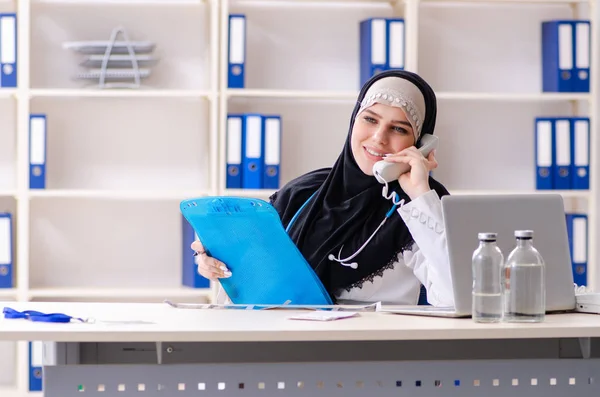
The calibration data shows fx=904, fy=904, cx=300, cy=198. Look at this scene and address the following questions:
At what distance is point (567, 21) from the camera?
387 cm

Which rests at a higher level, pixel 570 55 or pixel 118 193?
pixel 570 55

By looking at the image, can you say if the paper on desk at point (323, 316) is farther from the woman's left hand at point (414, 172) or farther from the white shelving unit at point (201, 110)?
the white shelving unit at point (201, 110)

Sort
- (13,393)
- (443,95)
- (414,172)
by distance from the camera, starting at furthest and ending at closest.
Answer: (443,95) < (13,393) < (414,172)

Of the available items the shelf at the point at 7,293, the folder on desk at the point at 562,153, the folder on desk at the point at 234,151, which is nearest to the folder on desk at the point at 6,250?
the shelf at the point at 7,293

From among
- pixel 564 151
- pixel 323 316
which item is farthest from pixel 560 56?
pixel 323 316

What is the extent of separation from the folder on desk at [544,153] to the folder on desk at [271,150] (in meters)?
1.11

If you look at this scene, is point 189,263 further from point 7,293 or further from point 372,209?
point 372,209

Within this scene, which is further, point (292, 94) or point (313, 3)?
point (313, 3)

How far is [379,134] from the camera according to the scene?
241 centimetres

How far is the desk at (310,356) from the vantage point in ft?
5.27

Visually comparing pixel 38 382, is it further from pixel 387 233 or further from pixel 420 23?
pixel 420 23

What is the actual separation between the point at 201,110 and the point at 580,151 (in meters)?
1.64

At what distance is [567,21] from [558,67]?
0.20 metres

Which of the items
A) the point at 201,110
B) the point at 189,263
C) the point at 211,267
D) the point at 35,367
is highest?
the point at 201,110
